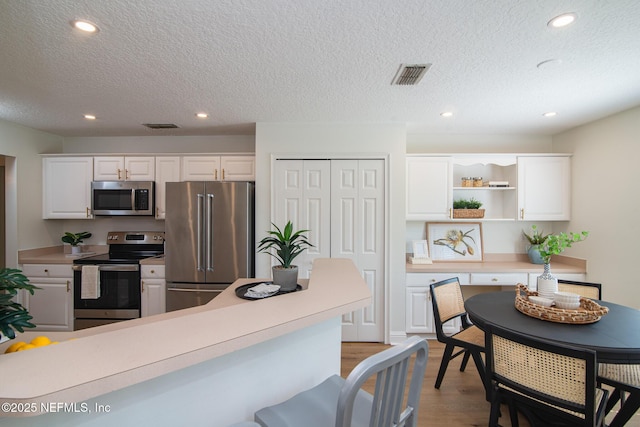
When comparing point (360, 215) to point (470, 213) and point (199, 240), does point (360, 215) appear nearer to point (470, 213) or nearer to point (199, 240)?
point (470, 213)

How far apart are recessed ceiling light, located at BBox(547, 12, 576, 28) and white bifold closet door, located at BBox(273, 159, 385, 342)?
1.91 metres

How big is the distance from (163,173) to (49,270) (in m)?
1.69

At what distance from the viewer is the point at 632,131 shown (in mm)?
2764

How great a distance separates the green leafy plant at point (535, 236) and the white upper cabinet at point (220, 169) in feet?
11.7

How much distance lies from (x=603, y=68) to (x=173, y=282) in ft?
13.8

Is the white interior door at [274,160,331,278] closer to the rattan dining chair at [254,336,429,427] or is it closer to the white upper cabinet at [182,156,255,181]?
the white upper cabinet at [182,156,255,181]

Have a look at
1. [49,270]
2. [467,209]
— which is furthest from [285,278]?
[49,270]

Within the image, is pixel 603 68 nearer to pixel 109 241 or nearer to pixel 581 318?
pixel 581 318

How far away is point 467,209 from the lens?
352 centimetres

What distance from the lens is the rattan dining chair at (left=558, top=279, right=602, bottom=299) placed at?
2451mm

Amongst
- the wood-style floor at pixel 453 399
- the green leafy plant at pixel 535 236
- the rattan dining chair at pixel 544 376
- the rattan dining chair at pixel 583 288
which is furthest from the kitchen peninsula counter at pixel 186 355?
the green leafy plant at pixel 535 236

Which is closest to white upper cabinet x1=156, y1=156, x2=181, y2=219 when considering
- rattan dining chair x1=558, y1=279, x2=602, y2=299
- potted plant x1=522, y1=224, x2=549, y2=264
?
rattan dining chair x1=558, y1=279, x2=602, y2=299

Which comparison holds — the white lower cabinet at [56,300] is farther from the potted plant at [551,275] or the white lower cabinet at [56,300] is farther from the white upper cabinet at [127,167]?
the potted plant at [551,275]

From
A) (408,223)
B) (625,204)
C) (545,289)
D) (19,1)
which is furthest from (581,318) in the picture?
(19,1)
